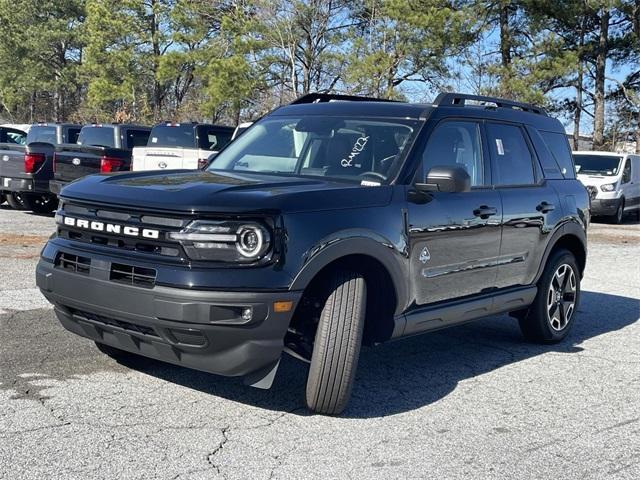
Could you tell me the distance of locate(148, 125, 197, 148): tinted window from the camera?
15.1m

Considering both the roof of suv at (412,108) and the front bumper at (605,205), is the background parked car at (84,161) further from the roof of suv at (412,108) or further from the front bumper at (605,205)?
the front bumper at (605,205)

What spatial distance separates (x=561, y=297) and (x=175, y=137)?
986 cm

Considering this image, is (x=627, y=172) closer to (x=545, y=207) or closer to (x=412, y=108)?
(x=545, y=207)

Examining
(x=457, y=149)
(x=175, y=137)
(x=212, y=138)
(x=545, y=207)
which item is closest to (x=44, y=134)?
(x=175, y=137)

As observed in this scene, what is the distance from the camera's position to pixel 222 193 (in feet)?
14.4

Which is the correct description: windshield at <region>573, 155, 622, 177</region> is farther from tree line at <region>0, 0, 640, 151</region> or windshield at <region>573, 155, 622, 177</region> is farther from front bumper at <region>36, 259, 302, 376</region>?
front bumper at <region>36, 259, 302, 376</region>

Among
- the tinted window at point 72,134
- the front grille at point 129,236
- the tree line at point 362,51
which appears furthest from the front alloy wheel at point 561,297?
the tree line at point 362,51

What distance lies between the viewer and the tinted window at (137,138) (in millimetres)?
16359

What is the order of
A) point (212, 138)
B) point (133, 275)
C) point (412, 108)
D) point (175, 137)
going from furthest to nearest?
point (212, 138), point (175, 137), point (412, 108), point (133, 275)

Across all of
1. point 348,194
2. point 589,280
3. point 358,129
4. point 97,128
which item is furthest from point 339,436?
point 97,128

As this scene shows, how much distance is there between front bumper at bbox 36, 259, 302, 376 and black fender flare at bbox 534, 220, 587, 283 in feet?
9.91

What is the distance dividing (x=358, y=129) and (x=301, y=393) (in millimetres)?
1866

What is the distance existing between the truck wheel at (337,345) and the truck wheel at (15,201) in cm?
1292

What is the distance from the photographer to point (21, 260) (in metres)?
9.83
